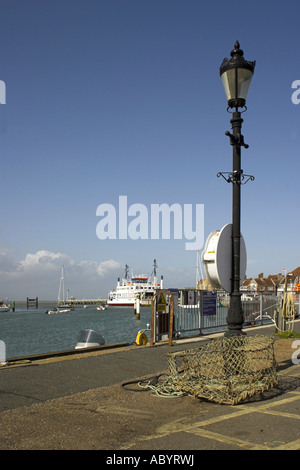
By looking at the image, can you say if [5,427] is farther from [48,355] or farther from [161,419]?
[48,355]

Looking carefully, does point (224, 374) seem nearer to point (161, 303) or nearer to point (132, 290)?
point (161, 303)

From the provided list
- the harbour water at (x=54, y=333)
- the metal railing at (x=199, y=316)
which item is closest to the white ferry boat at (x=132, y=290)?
the harbour water at (x=54, y=333)

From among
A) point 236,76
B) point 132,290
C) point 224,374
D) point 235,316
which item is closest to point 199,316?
point 235,316

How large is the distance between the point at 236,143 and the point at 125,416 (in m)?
4.94

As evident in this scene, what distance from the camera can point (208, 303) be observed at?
15.5m

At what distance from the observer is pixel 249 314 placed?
19734mm

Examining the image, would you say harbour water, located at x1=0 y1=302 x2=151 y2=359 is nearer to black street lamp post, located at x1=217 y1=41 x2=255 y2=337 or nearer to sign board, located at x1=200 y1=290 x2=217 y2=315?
sign board, located at x1=200 y1=290 x2=217 y2=315

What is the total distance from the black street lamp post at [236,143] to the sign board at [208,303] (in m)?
7.39

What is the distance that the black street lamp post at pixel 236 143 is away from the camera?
25.3 feet

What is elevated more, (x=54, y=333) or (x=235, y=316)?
(x=235, y=316)

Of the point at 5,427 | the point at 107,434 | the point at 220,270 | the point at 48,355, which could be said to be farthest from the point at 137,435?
the point at 48,355

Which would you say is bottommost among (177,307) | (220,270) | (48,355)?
(48,355)

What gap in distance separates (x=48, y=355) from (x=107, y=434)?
19.2 feet
